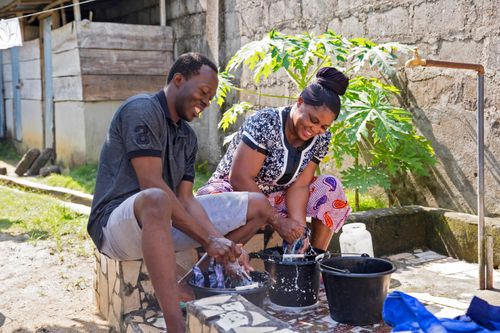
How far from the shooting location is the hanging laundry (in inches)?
317

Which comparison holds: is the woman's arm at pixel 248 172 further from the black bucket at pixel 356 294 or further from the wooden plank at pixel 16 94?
the wooden plank at pixel 16 94

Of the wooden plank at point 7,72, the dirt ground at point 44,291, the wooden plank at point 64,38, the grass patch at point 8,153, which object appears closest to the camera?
the dirt ground at point 44,291

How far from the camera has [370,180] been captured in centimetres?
439

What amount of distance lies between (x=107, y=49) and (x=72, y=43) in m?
0.46

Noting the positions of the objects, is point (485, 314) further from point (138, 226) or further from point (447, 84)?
point (447, 84)

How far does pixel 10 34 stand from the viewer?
815 centimetres

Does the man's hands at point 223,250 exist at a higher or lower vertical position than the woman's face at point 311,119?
lower

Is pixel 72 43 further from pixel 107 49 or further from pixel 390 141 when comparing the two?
pixel 390 141

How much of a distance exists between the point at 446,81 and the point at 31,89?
7.50 m

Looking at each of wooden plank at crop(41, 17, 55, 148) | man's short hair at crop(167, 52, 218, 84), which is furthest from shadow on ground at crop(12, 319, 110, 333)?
wooden plank at crop(41, 17, 55, 148)

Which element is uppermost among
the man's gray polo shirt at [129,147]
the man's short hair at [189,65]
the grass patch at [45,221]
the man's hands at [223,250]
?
the man's short hair at [189,65]

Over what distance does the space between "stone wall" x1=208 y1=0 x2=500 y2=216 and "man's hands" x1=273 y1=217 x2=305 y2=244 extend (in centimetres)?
169

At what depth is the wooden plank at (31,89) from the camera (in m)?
9.70

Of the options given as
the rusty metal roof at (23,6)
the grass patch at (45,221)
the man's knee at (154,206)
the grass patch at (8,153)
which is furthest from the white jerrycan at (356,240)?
the grass patch at (8,153)
